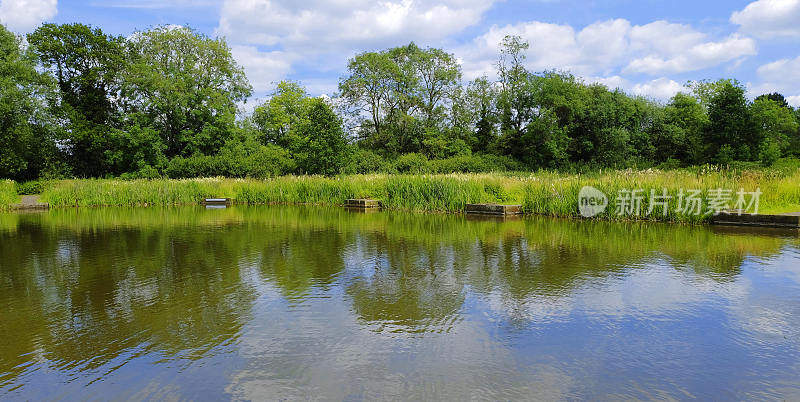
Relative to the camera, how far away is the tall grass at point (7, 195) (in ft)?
77.4

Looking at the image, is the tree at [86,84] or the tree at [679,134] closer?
the tree at [86,84]

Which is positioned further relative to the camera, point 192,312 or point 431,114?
point 431,114

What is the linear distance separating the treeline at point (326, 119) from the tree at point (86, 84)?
115mm

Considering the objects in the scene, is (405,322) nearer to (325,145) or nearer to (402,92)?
(325,145)

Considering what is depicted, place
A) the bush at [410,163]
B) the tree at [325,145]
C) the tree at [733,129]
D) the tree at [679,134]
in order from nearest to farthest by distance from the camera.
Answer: the tree at [325,145] → the tree at [733,129] → the tree at [679,134] → the bush at [410,163]

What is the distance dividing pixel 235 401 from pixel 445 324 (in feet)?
7.10

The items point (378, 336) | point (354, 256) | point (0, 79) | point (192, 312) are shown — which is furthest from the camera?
point (0, 79)

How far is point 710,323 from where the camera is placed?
4.70 m

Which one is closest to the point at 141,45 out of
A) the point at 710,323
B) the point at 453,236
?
the point at 453,236

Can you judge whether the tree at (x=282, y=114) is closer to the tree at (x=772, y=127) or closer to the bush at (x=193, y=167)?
the bush at (x=193, y=167)

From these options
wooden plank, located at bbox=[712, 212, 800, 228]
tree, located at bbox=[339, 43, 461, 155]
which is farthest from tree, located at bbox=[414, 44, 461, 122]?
wooden plank, located at bbox=[712, 212, 800, 228]

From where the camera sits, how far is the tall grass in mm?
23578

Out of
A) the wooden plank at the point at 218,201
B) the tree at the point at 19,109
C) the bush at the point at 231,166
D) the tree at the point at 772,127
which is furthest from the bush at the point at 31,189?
the tree at the point at 772,127

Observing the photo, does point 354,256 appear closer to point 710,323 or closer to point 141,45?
point 710,323
